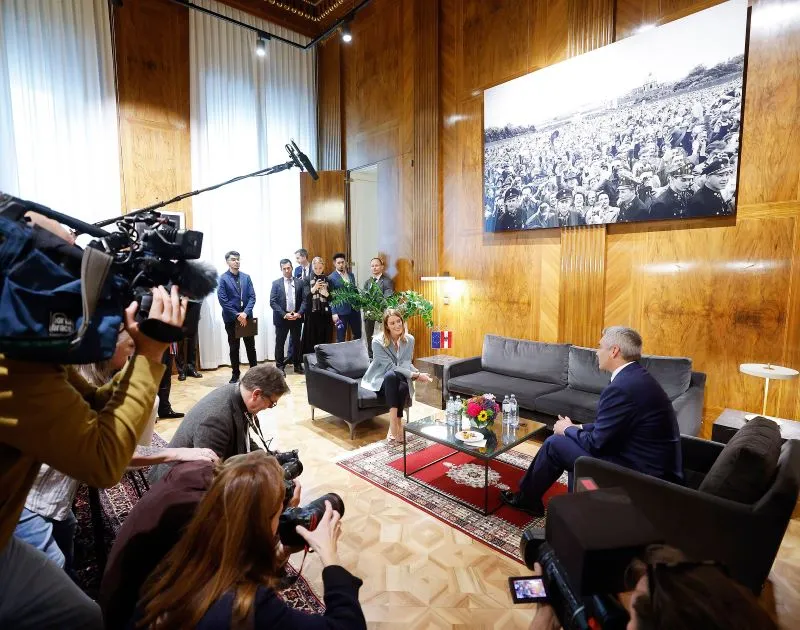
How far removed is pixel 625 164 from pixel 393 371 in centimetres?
260

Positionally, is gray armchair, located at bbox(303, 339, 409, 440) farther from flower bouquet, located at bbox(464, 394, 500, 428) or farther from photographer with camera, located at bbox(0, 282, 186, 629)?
photographer with camera, located at bbox(0, 282, 186, 629)

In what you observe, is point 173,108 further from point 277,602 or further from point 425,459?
point 277,602

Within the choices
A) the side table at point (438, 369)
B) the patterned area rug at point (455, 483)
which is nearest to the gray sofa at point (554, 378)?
the side table at point (438, 369)

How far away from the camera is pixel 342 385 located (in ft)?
11.8

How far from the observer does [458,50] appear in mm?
5129

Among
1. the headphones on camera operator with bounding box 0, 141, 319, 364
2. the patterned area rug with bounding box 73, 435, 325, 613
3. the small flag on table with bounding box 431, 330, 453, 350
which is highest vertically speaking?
the headphones on camera operator with bounding box 0, 141, 319, 364

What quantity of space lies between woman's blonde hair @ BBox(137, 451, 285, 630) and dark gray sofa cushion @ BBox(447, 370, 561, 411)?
9.49ft

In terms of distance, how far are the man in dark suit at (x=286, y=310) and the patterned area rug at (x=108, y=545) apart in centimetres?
315

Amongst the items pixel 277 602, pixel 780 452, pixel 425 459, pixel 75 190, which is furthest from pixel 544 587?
pixel 75 190

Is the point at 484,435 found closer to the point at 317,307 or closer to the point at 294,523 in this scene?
the point at 294,523

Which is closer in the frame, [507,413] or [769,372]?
[769,372]

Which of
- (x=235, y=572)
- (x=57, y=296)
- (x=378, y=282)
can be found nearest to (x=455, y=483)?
(x=235, y=572)

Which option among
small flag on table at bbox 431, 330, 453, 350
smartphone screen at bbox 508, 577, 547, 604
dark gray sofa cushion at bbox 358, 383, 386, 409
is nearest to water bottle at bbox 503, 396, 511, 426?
dark gray sofa cushion at bbox 358, 383, 386, 409

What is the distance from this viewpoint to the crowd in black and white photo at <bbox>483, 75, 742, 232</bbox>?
333cm
